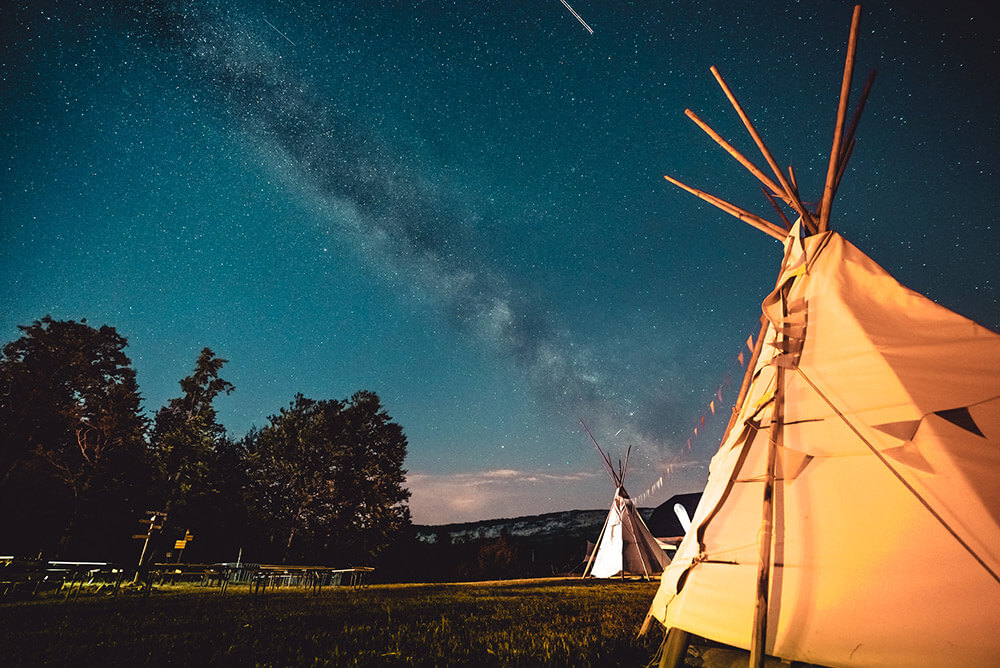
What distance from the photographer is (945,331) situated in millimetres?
2463

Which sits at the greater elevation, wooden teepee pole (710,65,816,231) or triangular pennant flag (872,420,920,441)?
wooden teepee pole (710,65,816,231)

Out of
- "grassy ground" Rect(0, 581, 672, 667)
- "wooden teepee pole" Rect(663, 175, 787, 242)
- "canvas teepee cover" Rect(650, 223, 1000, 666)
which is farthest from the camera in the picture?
"wooden teepee pole" Rect(663, 175, 787, 242)

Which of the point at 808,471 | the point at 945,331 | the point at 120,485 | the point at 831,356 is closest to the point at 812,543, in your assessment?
the point at 808,471

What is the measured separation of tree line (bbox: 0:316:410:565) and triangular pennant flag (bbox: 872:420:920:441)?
17.4 m

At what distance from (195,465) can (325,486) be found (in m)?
7.18

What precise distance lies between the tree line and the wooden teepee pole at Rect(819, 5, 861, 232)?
17752mm

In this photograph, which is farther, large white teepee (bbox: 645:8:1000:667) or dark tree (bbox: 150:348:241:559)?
dark tree (bbox: 150:348:241:559)

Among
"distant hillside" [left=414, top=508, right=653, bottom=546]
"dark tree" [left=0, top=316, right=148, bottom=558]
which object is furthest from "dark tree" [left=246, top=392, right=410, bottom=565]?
"distant hillside" [left=414, top=508, right=653, bottom=546]

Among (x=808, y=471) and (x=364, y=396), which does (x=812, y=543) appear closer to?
(x=808, y=471)

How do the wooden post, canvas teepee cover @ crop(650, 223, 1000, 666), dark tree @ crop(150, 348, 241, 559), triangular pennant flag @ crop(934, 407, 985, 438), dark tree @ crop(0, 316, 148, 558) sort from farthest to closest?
1. dark tree @ crop(150, 348, 241, 559)
2. dark tree @ crop(0, 316, 148, 558)
3. triangular pennant flag @ crop(934, 407, 985, 438)
4. the wooden post
5. canvas teepee cover @ crop(650, 223, 1000, 666)

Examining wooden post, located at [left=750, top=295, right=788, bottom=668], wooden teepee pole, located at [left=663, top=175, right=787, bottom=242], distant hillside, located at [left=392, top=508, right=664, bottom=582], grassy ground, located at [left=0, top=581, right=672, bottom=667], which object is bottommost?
distant hillside, located at [left=392, top=508, right=664, bottom=582]

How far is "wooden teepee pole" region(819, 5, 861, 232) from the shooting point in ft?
10.0

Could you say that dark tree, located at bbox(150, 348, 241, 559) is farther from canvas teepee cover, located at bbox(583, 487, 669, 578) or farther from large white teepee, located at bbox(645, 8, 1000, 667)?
large white teepee, located at bbox(645, 8, 1000, 667)

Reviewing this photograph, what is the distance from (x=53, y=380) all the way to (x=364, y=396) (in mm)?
14842
